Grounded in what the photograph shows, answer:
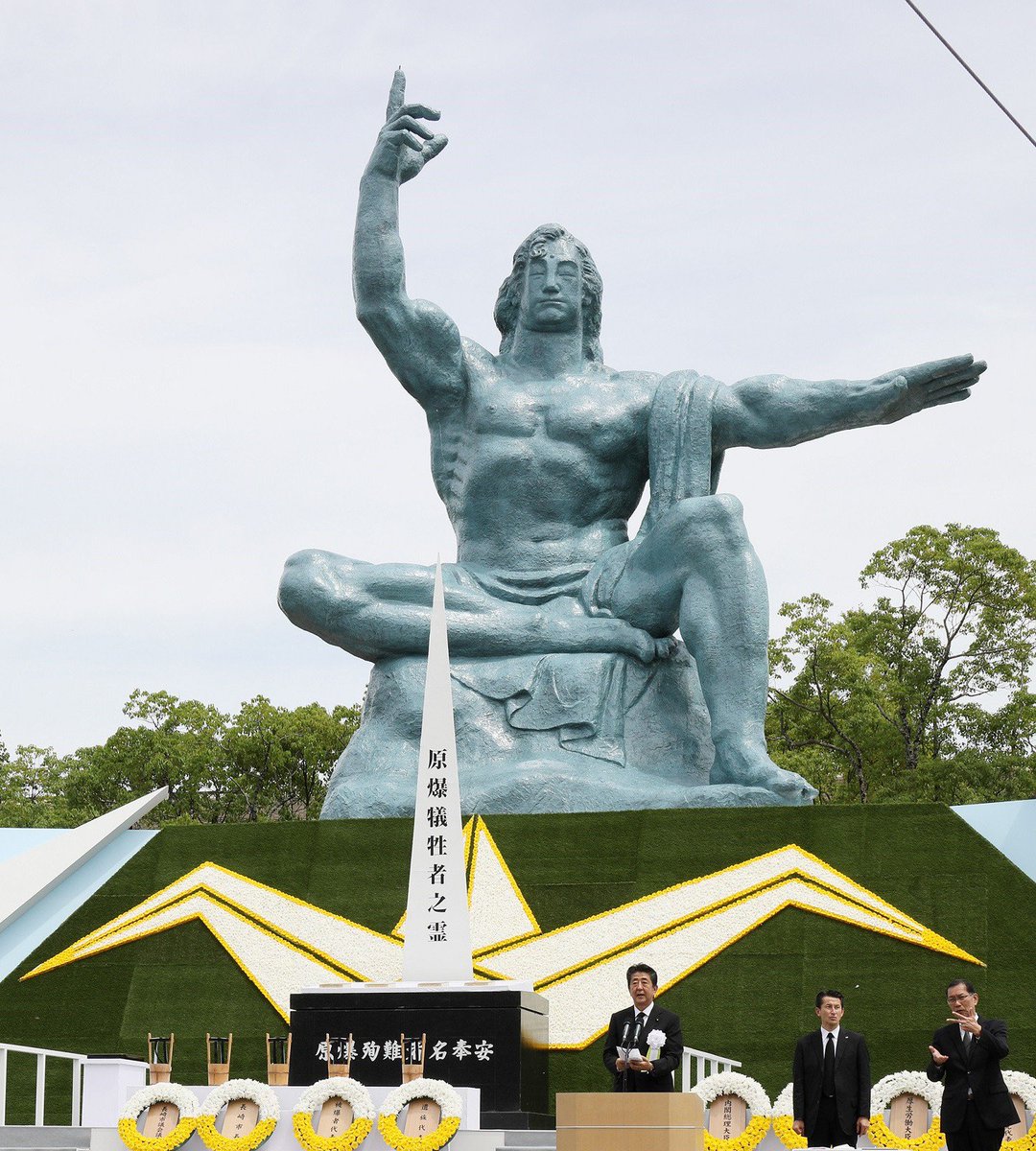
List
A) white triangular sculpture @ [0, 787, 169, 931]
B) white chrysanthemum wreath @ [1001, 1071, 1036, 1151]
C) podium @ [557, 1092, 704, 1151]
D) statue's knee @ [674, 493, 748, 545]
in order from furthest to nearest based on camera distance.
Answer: statue's knee @ [674, 493, 748, 545] < white triangular sculpture @ [0, 787, 169, 931] < white chrysanthemum wreath @ [1001, 1071, 1036, 1151] < podium @ [557, 1092, 704, 1151]

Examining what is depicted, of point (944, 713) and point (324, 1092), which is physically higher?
point (944, 713)

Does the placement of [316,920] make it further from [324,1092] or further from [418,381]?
[418,381]

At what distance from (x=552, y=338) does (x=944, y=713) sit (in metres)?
13.8

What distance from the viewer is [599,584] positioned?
12344 millimetres

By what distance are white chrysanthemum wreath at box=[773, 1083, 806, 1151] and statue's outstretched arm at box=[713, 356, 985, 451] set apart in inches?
203

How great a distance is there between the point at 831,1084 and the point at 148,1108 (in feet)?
9.39

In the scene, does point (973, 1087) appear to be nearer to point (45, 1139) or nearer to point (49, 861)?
point (45, 1139)

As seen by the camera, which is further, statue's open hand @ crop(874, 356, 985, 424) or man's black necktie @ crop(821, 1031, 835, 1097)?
statue's open hand @ crop(874, 356, 985, 424)

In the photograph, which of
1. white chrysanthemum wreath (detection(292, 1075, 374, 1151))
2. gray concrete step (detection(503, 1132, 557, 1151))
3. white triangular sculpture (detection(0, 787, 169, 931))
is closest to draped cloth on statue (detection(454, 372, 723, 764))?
white triangular sculpture (detection(0, 787, 169, 931))

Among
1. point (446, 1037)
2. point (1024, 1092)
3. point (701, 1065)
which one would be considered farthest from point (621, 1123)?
point (701, 1065)

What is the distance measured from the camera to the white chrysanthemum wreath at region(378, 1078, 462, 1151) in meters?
8.27

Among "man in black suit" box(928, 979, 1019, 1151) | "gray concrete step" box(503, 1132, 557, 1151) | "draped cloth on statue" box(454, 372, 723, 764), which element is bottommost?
"gray concrete step" box(503, 1132, 557, 1151)

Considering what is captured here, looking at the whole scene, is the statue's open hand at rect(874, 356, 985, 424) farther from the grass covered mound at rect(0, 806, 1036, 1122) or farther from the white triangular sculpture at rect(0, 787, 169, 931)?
the white triangular sculpture at rect(0, 787, 169, 931)

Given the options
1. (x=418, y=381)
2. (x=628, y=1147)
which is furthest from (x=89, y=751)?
(x=628, y=1147)
